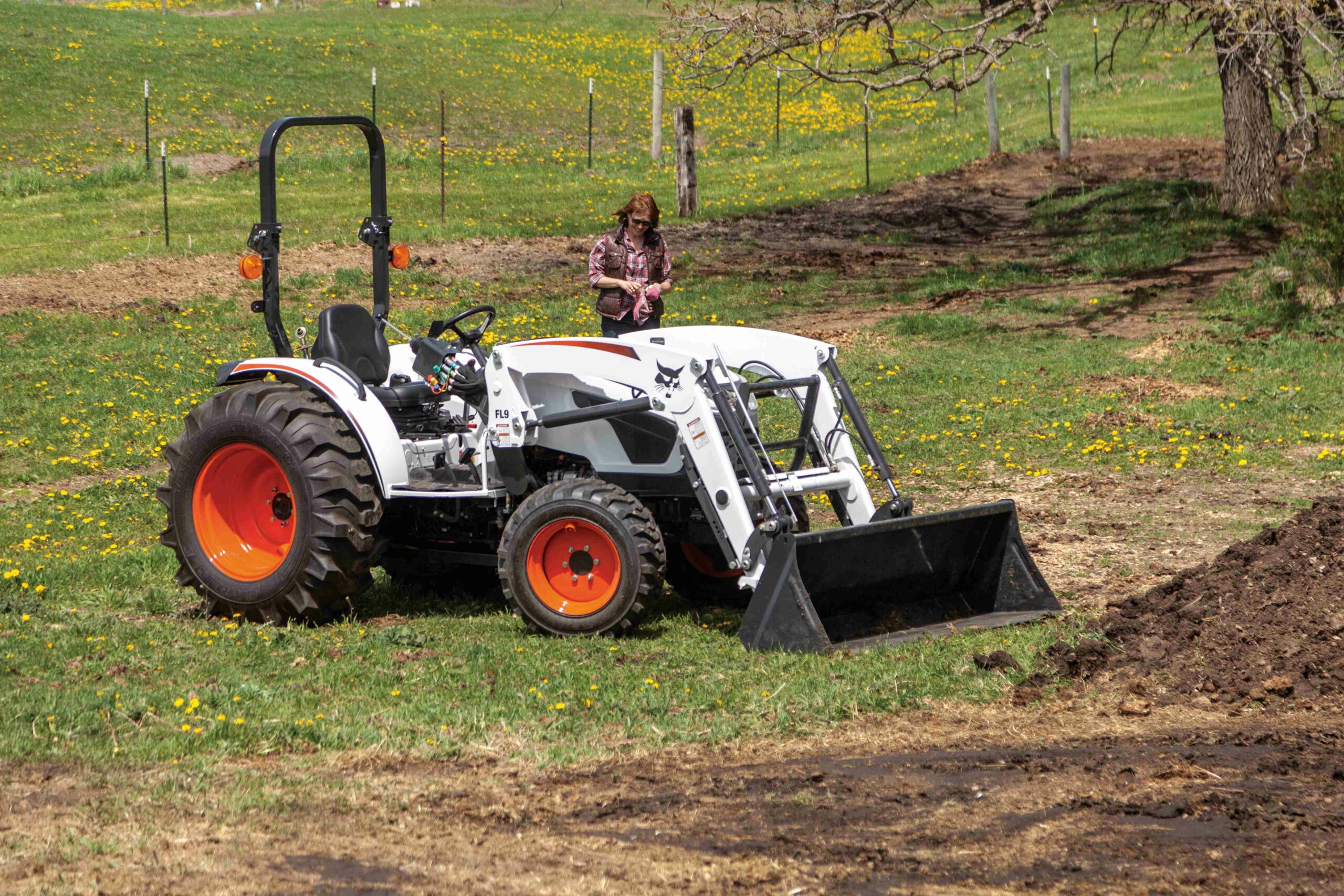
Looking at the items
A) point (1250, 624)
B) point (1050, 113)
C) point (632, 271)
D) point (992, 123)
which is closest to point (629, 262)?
point (632, 271)

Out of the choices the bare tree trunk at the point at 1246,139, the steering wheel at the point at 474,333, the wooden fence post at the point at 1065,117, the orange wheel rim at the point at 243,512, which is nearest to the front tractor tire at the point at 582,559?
the steering wheel at the point at 474,333

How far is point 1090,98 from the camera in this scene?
33.0 meters

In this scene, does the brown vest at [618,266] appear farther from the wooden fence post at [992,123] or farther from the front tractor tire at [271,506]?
the wooden fence post at [992,123]

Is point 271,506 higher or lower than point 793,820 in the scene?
higher

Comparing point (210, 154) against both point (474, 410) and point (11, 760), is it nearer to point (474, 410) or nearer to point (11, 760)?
point (474, 410)

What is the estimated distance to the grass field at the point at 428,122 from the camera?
23.1 m

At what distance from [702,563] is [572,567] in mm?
1068

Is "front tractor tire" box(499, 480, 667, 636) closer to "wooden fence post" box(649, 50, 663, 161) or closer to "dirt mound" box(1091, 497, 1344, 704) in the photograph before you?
"dirt mound" box(1091, 497, 1344, 704)

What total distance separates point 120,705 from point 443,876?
2217 mm

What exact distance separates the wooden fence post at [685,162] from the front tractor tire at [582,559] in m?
14.9

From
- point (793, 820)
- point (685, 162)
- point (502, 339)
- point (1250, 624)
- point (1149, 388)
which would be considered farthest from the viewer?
point (685, 162)

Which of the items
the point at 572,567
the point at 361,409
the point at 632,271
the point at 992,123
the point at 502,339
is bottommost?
the point at 572,567

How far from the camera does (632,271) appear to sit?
9594 mm

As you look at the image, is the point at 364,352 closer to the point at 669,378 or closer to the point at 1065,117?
the point at 669,378
